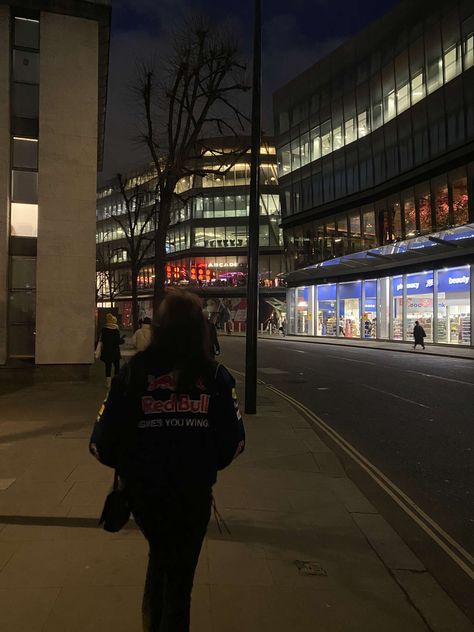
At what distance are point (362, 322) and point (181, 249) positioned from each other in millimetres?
37821

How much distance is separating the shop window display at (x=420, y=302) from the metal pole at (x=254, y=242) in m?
25.7

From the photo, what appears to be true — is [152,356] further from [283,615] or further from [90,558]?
[90,558]

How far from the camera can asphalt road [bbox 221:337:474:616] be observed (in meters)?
5.18

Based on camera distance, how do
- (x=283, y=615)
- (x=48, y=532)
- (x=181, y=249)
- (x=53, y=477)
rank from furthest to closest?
(x=181, y=249) → (x=53, y=477) → (x=48, y=532) → (x=283, y=615)

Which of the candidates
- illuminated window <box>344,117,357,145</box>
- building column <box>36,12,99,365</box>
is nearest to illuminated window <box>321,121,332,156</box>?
illuminated window <box>344,117,357,145</box>

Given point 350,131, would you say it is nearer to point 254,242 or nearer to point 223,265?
point 223,265

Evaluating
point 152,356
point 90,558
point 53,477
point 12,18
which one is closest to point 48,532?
point 90,558

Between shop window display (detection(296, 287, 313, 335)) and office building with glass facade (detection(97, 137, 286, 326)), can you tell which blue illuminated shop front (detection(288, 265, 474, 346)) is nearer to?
shop window display (detection(296, 287, 313, 335))

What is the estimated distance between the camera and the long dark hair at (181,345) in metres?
2.42

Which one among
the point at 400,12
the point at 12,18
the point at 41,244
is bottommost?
the point at 41,244

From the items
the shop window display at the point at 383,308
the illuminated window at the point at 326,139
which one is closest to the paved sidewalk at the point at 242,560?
the shop window display at the point at 383,308

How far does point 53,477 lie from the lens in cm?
580

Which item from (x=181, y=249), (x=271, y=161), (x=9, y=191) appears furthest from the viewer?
(x=181, y=249)

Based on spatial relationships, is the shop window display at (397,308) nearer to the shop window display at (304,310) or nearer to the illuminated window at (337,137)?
the illuminated window at (337,137)
